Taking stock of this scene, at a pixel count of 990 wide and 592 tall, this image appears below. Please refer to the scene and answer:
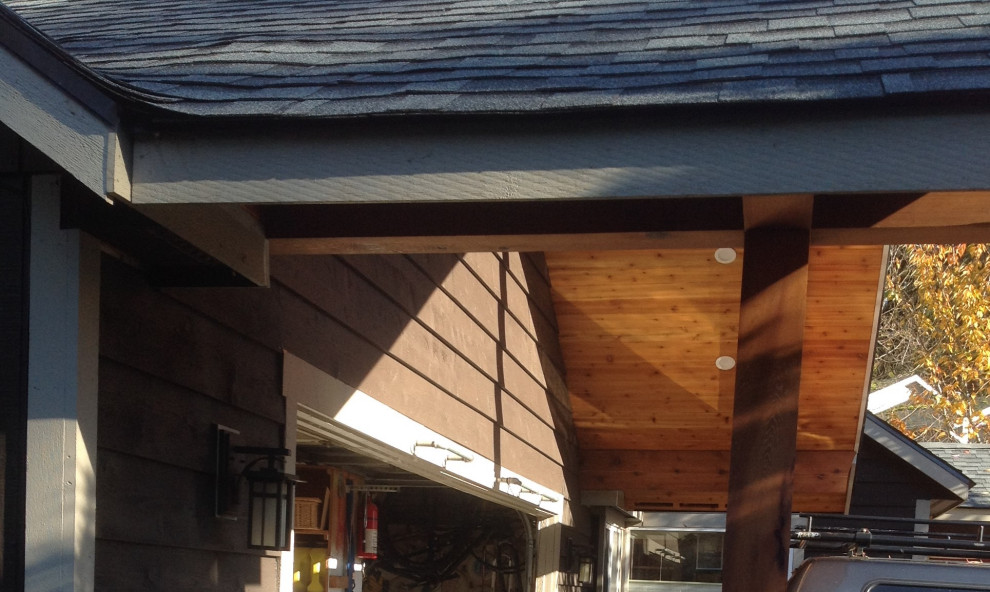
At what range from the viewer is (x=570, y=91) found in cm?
243

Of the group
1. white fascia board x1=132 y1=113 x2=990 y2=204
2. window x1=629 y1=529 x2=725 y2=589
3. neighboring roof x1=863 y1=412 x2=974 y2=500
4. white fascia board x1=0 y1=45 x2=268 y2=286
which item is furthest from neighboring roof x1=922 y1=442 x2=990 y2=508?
white fascia board x1=0 y1=45 x2=268 y2=286

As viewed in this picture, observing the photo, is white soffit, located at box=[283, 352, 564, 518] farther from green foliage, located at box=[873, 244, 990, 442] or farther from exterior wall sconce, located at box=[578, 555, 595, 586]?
green foliage, located at box=[873, 244, 990, 442]

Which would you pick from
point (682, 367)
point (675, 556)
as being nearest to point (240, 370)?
point (682, 367)

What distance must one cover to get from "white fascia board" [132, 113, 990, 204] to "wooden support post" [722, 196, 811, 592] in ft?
1.53

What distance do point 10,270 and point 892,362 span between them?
18538mm

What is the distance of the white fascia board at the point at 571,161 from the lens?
2.27 metres

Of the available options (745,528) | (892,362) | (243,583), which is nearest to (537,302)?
(243,583)

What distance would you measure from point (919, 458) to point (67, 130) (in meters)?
8.78

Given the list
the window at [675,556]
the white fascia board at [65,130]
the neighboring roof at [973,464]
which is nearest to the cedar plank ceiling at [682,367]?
the window at [675,556]

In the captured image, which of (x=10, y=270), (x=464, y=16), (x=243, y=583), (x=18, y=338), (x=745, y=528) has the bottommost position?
(x=243, y=583)

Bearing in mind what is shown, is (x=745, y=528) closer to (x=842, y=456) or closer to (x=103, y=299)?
(x=103, y=299)

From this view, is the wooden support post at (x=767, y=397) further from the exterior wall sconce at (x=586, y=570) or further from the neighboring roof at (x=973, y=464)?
the neighboring roof at (x=973, y=464)

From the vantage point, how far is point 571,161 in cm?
238

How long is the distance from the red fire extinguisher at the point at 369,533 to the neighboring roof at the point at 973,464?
5.81 metres
